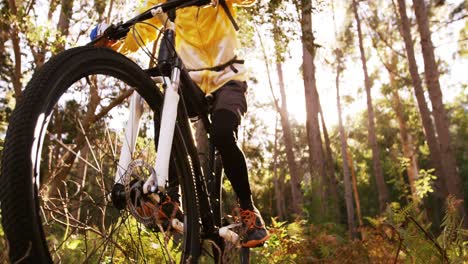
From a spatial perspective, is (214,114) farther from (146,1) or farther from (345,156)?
(345,156)

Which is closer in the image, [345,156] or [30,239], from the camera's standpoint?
[30,239]

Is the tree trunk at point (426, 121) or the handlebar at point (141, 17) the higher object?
the tree trunk at point (426, 121)

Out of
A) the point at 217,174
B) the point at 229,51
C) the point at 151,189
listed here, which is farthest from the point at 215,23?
the point at 151,189

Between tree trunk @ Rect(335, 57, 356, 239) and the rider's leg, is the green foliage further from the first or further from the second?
tree trunk @ Rect(335, 57, 356, 239)

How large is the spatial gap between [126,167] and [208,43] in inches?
47.6

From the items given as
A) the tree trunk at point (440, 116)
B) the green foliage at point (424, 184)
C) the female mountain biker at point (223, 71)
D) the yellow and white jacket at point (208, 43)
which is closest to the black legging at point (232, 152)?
the female mountain biker at point (223, 71)

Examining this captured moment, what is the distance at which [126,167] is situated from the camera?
6.30ft

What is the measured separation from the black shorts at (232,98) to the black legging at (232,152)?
0.13 ft

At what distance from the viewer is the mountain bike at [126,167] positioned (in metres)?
1.27

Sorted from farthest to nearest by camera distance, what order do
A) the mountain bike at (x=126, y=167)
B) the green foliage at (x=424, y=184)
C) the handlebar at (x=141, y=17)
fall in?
1. the green foliage at (x=424, y=184)
2. the handlebar at (x=141, y=17)
3. the mountain bike at (x=126, y=167)

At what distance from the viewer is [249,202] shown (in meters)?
2.86

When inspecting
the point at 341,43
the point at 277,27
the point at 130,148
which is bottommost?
the point at 130,148

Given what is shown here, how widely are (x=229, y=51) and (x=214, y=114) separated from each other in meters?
0.47

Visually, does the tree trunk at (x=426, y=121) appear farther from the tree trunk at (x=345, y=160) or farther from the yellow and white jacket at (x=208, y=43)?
the yellow and white jacket at (x=208, y=43)
